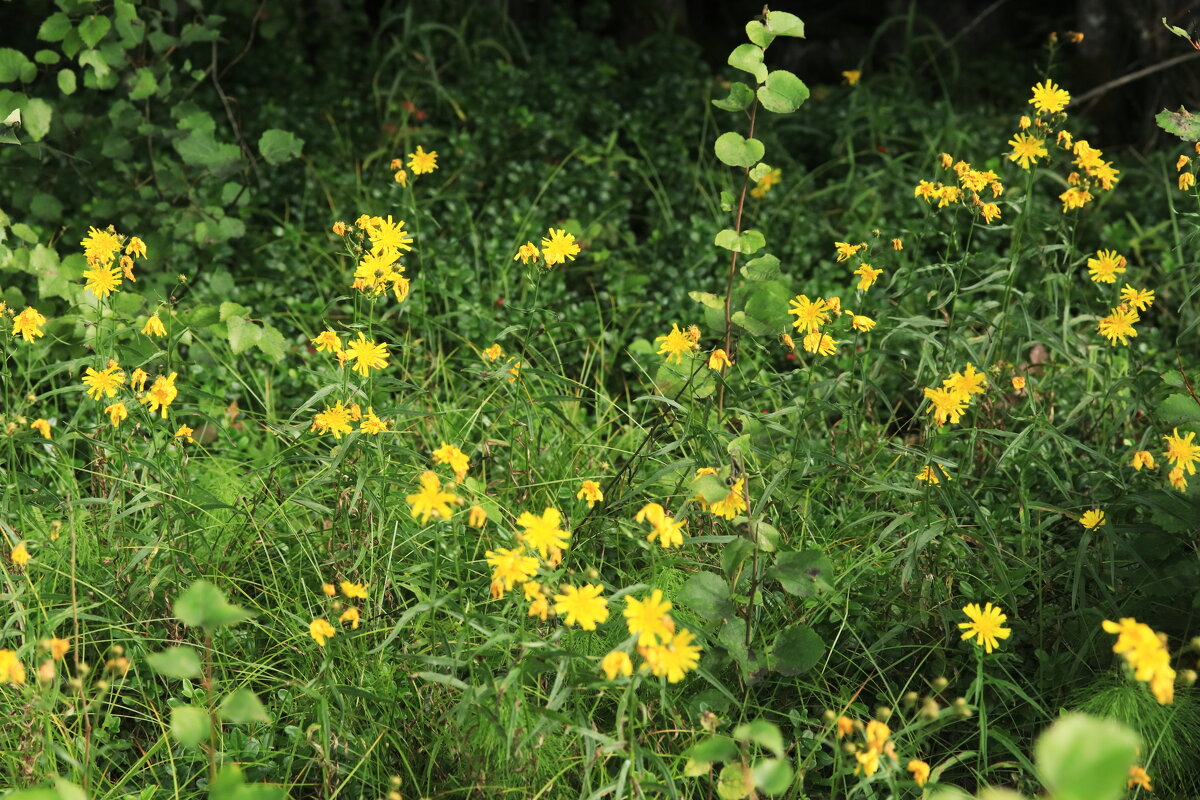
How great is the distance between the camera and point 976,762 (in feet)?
6.98

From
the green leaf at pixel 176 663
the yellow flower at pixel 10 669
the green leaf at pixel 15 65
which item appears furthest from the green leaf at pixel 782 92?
the green leaf at pixel 15 65

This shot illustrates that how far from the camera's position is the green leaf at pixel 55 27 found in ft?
10.8

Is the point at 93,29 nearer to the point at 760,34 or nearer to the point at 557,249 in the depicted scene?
the point at 557,249

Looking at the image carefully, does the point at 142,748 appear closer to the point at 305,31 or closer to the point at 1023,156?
the point at 1023,156

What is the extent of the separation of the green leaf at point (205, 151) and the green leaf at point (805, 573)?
84.6 inches

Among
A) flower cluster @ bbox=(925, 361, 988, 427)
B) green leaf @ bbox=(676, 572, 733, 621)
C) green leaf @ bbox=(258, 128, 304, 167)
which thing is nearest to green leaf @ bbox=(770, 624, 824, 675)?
green leaf @ bbox=(676, 572, 733, 621)

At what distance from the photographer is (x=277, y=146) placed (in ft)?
11.3

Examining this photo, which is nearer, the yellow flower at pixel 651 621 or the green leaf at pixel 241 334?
the yellow flower at pixel 651 621

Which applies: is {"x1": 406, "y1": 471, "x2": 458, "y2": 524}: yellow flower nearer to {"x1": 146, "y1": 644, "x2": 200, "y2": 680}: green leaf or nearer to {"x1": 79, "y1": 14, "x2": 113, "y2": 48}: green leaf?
Answer: {"x1": 146, "y1": 644, "x2": 200, "y2": 680}: green leaf

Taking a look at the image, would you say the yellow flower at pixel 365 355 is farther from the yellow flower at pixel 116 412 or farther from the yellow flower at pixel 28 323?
the yellow flower at pixel 28 323

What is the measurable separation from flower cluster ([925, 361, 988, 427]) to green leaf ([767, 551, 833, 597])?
38 centimetres

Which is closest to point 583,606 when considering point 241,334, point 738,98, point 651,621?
point 651,621

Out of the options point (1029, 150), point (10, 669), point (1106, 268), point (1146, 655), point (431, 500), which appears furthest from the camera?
point (1106, 268)

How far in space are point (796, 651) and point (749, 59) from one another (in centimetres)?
102
